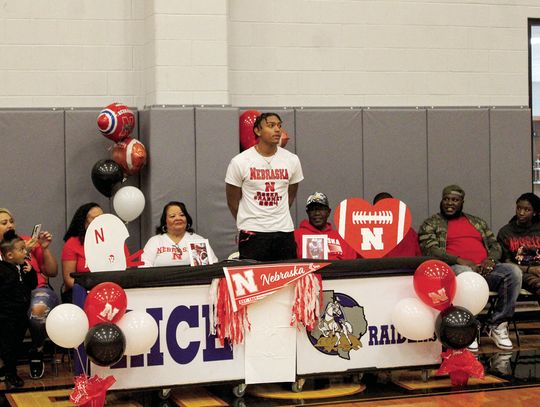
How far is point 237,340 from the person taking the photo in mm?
5926

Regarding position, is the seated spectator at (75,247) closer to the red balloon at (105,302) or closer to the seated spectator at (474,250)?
the red balloon at (105,302)

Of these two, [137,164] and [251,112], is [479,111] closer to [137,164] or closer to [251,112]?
[251,112]

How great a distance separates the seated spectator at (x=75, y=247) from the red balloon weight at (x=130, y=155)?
60cm

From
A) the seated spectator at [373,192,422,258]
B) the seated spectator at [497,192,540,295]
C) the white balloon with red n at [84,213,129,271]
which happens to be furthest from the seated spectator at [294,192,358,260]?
the white balloon with red n at [84,213,129,271]

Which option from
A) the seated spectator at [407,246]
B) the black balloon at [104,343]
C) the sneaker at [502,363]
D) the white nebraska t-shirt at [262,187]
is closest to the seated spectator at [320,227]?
the seated spectator at [407,246]

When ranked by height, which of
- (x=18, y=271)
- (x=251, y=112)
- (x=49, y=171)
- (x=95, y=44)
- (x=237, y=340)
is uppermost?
(x=95, y=44)

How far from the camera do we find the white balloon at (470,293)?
243 inches

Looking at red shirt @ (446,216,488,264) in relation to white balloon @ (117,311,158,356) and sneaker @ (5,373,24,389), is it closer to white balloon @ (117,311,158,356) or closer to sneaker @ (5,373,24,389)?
white balloon @ (117,311,158,356)

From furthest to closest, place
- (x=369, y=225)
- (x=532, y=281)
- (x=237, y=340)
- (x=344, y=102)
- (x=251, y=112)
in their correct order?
(x=344, y=102), (x=251, y=112), (x=532, y=281), (x=369, y=225), (x=237, y=340)

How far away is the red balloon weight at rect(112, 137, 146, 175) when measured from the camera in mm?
7949

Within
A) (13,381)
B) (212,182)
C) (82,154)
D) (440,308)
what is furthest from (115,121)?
(440,308)

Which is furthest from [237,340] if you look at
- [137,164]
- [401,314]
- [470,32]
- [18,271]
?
[470,32]

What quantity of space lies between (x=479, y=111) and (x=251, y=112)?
8.08 feet

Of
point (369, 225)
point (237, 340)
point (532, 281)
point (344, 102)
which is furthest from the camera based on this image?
point (344, 102)
